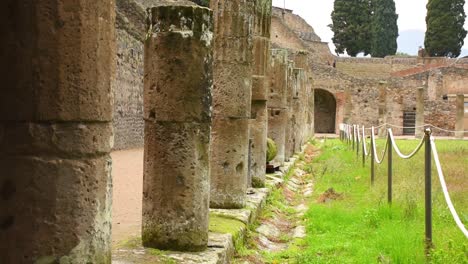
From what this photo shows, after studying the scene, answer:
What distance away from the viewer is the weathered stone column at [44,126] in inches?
118

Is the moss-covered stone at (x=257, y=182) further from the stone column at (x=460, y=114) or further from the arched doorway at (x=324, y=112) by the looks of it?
the arched doorway at (x=324, y=112)

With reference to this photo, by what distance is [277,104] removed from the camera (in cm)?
1383

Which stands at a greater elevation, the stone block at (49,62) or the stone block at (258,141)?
the stone block at (49,62)

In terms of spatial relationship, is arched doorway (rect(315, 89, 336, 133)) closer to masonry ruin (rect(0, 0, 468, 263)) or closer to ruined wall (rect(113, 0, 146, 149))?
ruined wall (rect(113, 0, 146, 149))

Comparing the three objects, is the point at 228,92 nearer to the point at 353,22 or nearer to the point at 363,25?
the point at 363,25

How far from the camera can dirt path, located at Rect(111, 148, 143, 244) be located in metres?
6.97

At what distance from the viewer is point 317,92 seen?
4412 cm

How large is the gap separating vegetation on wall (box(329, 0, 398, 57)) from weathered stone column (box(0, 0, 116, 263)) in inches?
2155

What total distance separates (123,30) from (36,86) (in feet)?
53.0

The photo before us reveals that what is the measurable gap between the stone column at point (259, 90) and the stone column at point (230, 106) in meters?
1.42

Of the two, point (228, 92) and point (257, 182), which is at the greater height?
point (228, 92)

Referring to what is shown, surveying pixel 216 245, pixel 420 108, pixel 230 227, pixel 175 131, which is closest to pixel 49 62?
pixel 175 131

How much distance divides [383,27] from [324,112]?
16.9 m

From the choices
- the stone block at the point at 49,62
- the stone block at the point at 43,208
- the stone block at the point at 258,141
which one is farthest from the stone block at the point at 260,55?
the stone block at the point at 43,208
